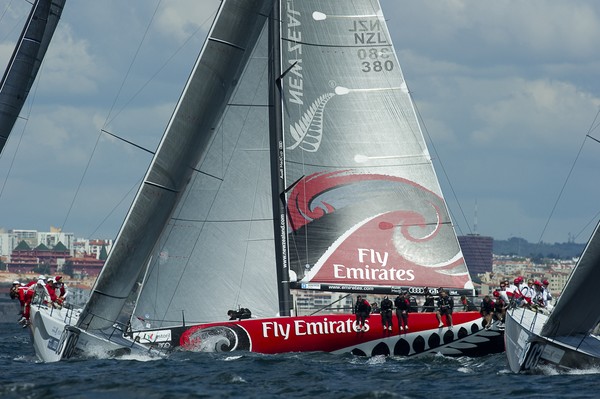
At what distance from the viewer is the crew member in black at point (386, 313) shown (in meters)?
27.3

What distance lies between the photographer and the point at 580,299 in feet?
75.8

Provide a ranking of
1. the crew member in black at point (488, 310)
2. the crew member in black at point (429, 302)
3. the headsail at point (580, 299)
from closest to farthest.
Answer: the headsail at point (580, 299), the crew member in black at point (488, 310), the crew member in black at point (429, 302)

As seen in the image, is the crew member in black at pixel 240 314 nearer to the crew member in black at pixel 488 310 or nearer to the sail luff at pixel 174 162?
the sail luff at pixel 174 162

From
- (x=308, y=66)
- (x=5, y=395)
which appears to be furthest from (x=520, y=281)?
(x=5, y=395)

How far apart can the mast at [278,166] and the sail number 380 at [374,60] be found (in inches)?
69.2

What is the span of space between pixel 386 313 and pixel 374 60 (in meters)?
5.52

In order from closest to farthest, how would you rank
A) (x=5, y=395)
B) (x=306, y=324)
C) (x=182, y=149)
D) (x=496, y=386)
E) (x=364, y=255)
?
(x=5, y=395), (x=496, y=386), (x=182, y=149), (x=306, y=324), (x=364, y=255)

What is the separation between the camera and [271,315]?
94.1 ft

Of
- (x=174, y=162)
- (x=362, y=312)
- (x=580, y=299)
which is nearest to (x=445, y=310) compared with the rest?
(x=362, y=312)

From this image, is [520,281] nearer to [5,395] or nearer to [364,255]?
[364,255]

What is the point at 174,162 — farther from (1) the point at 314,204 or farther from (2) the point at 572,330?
(2) the point at 572,330

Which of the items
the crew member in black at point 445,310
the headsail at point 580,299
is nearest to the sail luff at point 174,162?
the crew member in black at point 445,310

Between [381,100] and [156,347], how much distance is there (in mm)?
6996

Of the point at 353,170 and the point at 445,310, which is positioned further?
the point at 353,170
